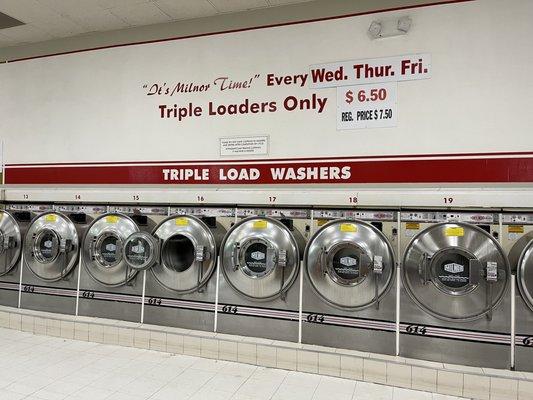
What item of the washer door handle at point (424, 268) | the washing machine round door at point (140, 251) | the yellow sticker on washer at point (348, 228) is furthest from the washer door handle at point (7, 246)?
the washer door handle at point (424, 268)

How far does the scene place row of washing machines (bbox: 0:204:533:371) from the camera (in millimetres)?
3211

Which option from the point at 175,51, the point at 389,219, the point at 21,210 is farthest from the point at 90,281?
the point at 389,219

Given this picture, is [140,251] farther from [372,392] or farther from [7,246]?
[372,392]

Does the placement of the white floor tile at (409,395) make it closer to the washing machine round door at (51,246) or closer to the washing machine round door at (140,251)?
the washing machine round door at (140,251)

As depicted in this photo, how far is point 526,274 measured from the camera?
3092 millimetres

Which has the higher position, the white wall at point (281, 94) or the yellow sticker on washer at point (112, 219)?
the white wall at point (281, 94)

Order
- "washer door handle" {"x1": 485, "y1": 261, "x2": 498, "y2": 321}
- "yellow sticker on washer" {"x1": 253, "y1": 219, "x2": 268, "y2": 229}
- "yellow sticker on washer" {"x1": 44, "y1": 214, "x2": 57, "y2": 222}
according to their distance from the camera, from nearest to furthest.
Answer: "washer door handle" {"x1": 485, "y1": 261, "x2": 498, "y2": 321} → "yellow sticker on washer" {"x1": 253, "y1": 219, "x2": 268, "y2": 229} → "yellow sticker on washer" {"x1": 44, "y1": 214, "x2": 57, "y2": 222}

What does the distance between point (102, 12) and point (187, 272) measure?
9.08 feet

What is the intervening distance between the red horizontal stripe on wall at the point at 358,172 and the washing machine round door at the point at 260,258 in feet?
1.63

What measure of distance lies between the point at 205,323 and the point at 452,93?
3.00 meters

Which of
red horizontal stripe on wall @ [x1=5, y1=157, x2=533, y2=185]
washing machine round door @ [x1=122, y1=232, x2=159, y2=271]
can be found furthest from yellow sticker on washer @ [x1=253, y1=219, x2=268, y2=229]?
washing machine round door @ [x1=122, y1=232, x2=159, y2=271]

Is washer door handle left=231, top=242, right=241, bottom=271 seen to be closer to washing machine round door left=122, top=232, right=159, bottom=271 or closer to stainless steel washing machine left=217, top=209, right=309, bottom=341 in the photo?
stainless steel washing machine left=217, top=209, right=309, bottom=341

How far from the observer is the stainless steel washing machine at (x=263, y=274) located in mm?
3662

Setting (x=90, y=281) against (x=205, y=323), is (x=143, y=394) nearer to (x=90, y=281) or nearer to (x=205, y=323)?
(x=205, y=323)
